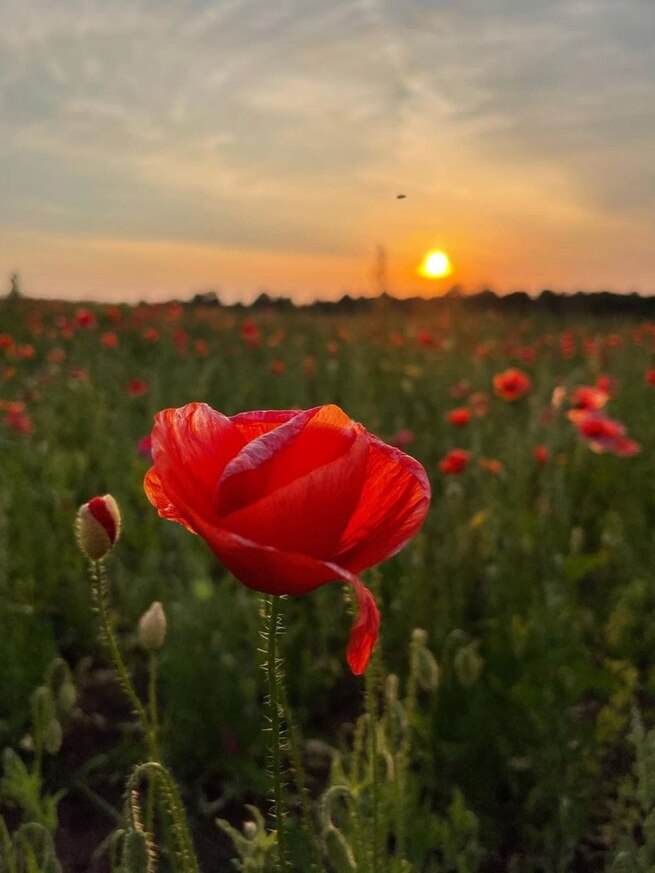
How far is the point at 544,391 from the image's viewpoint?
154 inches

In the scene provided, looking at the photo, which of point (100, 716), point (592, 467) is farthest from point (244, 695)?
point (592, 467)

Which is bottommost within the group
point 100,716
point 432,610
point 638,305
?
point 100,716

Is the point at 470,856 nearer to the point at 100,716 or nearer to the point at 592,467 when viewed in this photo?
the point at 100,716

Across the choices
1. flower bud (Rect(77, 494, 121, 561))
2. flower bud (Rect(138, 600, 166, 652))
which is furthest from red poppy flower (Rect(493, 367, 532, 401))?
flower bud (Rect(77, 494, 121, 561))

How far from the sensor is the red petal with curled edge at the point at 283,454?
86 cm

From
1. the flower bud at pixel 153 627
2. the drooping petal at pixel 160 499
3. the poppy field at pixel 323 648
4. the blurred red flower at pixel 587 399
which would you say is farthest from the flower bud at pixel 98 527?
the blurred red flower at pixel 587 399

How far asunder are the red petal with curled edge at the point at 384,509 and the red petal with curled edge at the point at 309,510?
5 cm

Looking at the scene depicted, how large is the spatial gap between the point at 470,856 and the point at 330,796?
1.63 ft

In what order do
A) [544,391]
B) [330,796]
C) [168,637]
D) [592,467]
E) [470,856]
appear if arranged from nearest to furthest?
[330,796], [470,856], [168,637], [544,391], [592,467]

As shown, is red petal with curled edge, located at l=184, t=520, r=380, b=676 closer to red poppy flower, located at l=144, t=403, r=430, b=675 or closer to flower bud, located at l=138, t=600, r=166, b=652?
red poppy flower, located at l=144, t=403, r=430, b=675

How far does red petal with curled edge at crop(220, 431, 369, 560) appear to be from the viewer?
0.83 metres

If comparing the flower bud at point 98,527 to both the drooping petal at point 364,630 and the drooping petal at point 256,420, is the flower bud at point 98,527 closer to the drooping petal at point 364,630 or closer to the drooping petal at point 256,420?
the drooping petal at point 256,420

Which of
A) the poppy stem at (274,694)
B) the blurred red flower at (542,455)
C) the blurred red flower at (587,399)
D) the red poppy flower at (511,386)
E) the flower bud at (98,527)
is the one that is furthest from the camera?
the red poppy flower at (511,386)

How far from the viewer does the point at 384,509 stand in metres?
0.95
